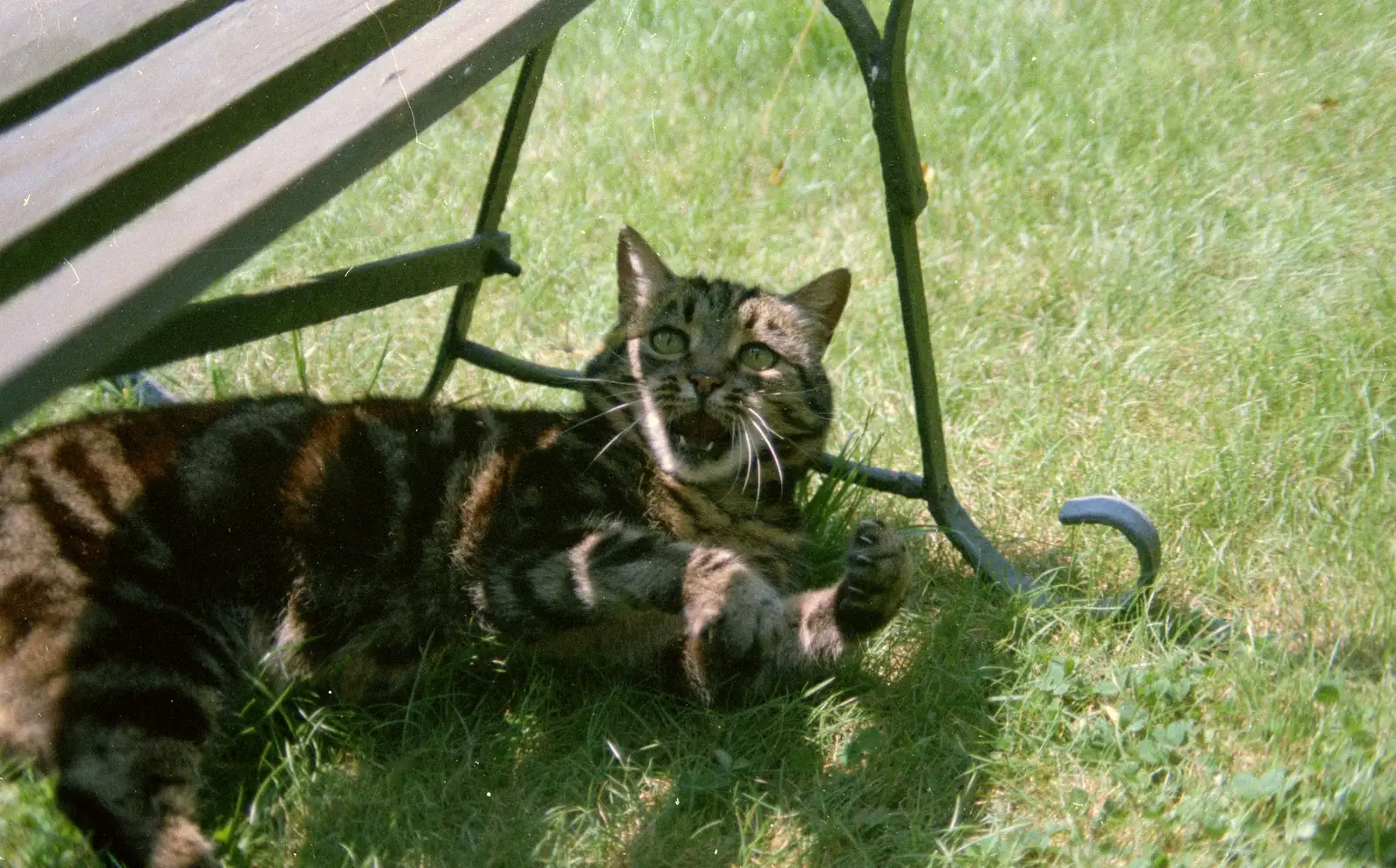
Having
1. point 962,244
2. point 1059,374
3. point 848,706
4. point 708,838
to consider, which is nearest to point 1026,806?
point 848,706

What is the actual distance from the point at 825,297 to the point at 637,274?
0.48 meters

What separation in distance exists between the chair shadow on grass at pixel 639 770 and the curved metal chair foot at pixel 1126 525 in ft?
0.81

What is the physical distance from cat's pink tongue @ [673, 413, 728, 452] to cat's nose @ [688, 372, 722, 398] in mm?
53

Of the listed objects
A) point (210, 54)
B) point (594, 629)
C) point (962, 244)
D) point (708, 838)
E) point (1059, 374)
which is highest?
point (210, 54)

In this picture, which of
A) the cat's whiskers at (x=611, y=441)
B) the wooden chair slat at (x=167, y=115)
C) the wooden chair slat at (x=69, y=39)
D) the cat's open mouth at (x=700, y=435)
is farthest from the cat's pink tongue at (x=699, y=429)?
the wooden chair slat at (x=69, y=39)

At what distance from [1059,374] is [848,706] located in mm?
1498

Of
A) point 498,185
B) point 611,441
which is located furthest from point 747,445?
point 498,185

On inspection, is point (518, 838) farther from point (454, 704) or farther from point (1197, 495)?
point (1197, 495)

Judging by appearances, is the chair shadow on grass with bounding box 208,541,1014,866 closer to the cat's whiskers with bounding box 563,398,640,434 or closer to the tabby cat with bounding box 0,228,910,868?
the tabby cat with bounding box 0,228,910,868

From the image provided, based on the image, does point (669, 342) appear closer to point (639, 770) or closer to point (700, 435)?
point (700, 435)

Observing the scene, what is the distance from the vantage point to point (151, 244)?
1.29m

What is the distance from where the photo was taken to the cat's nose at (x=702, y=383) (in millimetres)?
2785

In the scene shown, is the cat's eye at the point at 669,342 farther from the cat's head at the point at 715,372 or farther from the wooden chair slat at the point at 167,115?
the wooden chair slat at the point at 167,115

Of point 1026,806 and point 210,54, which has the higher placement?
point 210,54
